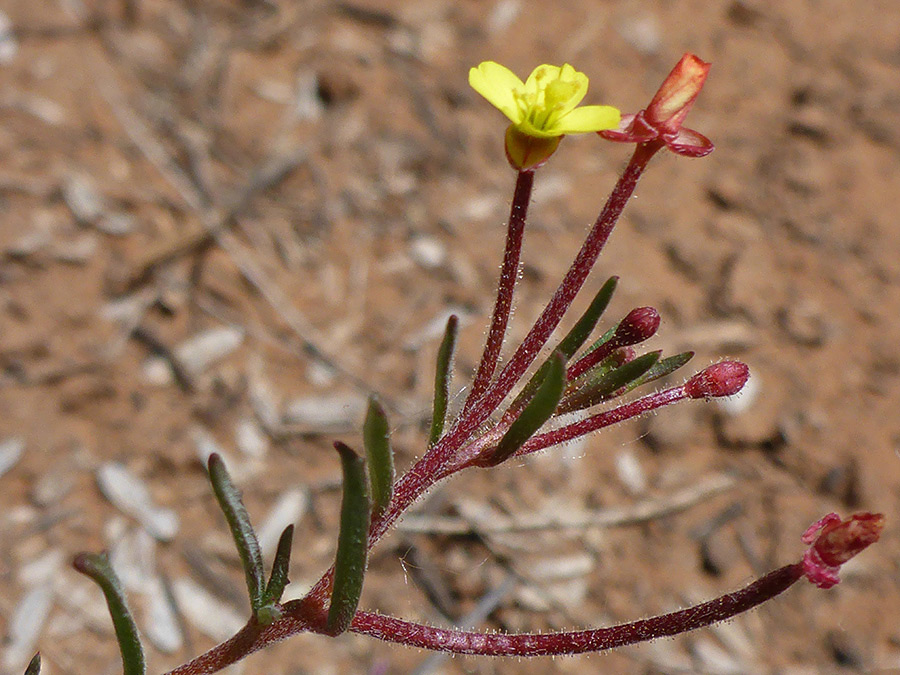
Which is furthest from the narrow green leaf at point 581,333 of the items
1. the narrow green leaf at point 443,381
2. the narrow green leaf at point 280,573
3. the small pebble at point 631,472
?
the small pebble at point 631,472

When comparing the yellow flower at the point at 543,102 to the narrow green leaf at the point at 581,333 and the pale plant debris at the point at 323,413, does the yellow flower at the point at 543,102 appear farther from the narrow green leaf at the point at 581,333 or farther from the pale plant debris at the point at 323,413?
the pale plant debris at the point at 323,413

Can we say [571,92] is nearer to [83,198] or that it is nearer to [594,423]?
[594,423]

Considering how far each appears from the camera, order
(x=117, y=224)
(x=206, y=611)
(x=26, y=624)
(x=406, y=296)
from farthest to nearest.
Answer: (x=406, y=296), (x=117, y=224), (x=206, y=611), (x=26, y=624)

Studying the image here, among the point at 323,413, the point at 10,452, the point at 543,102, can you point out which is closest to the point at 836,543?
the point at 543,102

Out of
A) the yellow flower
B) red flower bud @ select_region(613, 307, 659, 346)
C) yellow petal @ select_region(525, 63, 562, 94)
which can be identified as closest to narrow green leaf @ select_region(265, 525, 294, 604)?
red flower bud @ select_region(613, 307, 659, 346)

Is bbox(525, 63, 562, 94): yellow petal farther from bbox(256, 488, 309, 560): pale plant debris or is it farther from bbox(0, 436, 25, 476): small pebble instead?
bbox(0, 436, 25, 476): small pebble

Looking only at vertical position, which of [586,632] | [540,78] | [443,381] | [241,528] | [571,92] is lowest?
[586,632]
